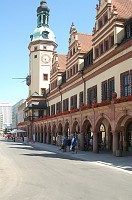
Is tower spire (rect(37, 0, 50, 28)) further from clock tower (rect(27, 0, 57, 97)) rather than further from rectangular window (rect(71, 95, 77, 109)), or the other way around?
rectangular window (rect(71, 95, 77, 109))

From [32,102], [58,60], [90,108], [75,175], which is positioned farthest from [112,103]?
[32,102]

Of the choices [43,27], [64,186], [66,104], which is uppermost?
[43,27]

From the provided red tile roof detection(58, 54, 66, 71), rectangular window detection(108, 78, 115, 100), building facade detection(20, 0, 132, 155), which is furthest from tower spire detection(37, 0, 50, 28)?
rectangular window detection(108, 78, 115, 100)

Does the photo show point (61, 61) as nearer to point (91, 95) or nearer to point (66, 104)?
point (66, 104)

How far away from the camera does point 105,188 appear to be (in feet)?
38.4

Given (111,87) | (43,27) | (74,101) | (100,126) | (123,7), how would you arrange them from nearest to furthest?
(111,87) → (123,7) → (100,126) → (74,101) → (43,27)

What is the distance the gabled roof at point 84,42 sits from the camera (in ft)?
138

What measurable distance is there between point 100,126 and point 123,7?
46.5 feet

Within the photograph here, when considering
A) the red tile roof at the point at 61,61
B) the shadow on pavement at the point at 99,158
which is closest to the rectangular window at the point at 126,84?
the shadow on pavement at the point at 99,158

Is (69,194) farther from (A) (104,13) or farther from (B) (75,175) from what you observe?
(A) (104,13)

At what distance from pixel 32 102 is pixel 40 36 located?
16584mm

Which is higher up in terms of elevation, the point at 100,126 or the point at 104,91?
the point at 104,91

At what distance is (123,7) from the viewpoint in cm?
3219

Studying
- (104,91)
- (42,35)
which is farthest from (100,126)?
(42,35)
